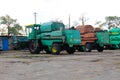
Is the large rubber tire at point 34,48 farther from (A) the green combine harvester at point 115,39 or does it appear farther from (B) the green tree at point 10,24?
(B) the green tree at point 10,24

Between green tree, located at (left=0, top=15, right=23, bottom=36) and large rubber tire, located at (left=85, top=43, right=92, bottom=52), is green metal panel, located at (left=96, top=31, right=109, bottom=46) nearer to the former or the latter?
large rubber tire, located at (left=85, top=43, right=92, bottom=52)

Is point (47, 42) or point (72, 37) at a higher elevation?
point (72, 37)

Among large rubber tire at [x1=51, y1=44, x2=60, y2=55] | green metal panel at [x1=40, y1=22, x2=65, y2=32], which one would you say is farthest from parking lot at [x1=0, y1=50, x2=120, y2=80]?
green metal panel at [x1=40, y1=22, x2=65, y2=32]

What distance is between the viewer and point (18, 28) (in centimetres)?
10638

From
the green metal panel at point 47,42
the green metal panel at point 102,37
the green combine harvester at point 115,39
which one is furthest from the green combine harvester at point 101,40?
the green metal panel at point 47,42

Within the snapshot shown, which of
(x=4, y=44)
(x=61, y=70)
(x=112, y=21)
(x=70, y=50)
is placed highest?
(x=112, y=21)

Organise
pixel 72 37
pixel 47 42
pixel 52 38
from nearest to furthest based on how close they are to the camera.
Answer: pixel 72 37, pixel 52 38, pixel 47 42

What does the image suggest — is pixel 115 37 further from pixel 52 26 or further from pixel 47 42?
pixel 47 42

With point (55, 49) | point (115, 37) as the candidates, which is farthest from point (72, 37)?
point (115, 37)

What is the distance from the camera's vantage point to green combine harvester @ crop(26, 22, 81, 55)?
2947cm

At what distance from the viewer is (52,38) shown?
3028cm

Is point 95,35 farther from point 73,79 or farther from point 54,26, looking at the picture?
point 73,79

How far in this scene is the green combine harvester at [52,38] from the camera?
96.7ft

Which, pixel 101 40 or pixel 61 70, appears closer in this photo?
pixel 61 70
